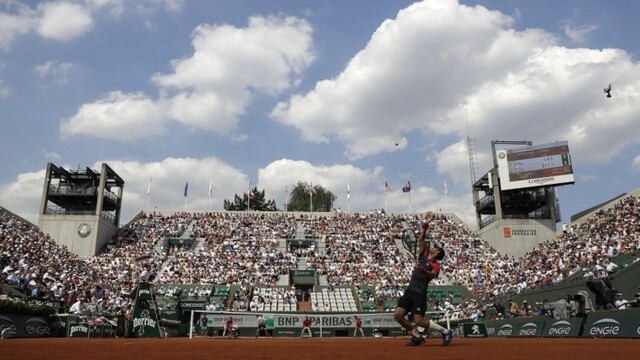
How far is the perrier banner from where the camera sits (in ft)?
66.8

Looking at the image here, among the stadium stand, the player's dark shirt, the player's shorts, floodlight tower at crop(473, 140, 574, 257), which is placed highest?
floodlight tower at crop(473, 140, 574, 257)

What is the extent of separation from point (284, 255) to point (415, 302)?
40.1 meters

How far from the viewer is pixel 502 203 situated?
5506 centimetres

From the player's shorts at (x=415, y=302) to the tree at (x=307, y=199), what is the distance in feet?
282

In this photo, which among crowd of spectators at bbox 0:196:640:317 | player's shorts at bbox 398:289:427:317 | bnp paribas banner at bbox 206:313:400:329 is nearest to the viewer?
player's shorts at bbox 398:289:427:317

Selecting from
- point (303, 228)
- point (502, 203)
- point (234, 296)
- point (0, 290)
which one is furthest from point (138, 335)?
point (502, 203)

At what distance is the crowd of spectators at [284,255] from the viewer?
3478 cm

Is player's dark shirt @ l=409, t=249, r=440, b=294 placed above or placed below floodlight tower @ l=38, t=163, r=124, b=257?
below

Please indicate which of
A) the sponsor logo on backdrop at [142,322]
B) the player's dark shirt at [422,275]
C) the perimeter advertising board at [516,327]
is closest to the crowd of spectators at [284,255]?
the perimeter advertising board at [516,327]

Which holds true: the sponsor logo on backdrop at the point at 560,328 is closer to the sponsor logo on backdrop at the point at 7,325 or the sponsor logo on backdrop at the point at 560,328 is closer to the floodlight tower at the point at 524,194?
the sponsor logo on backdrop at the point at 7,325

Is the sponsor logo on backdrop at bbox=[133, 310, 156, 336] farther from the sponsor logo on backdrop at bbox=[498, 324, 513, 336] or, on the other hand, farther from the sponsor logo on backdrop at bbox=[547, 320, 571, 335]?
the sponsor logo on backdrop at bbox=[498, 324, 513, 336]

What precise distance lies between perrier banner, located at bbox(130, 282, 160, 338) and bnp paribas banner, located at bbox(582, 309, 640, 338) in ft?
56.0

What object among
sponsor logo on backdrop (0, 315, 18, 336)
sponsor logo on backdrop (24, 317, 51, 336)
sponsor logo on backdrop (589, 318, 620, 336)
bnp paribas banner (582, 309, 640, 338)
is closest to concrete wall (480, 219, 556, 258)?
bnp paribas banner (582, 309, 640, 338)

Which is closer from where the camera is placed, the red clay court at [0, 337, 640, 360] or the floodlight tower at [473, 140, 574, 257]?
the red clay court at [0, 337, 640, 360]
